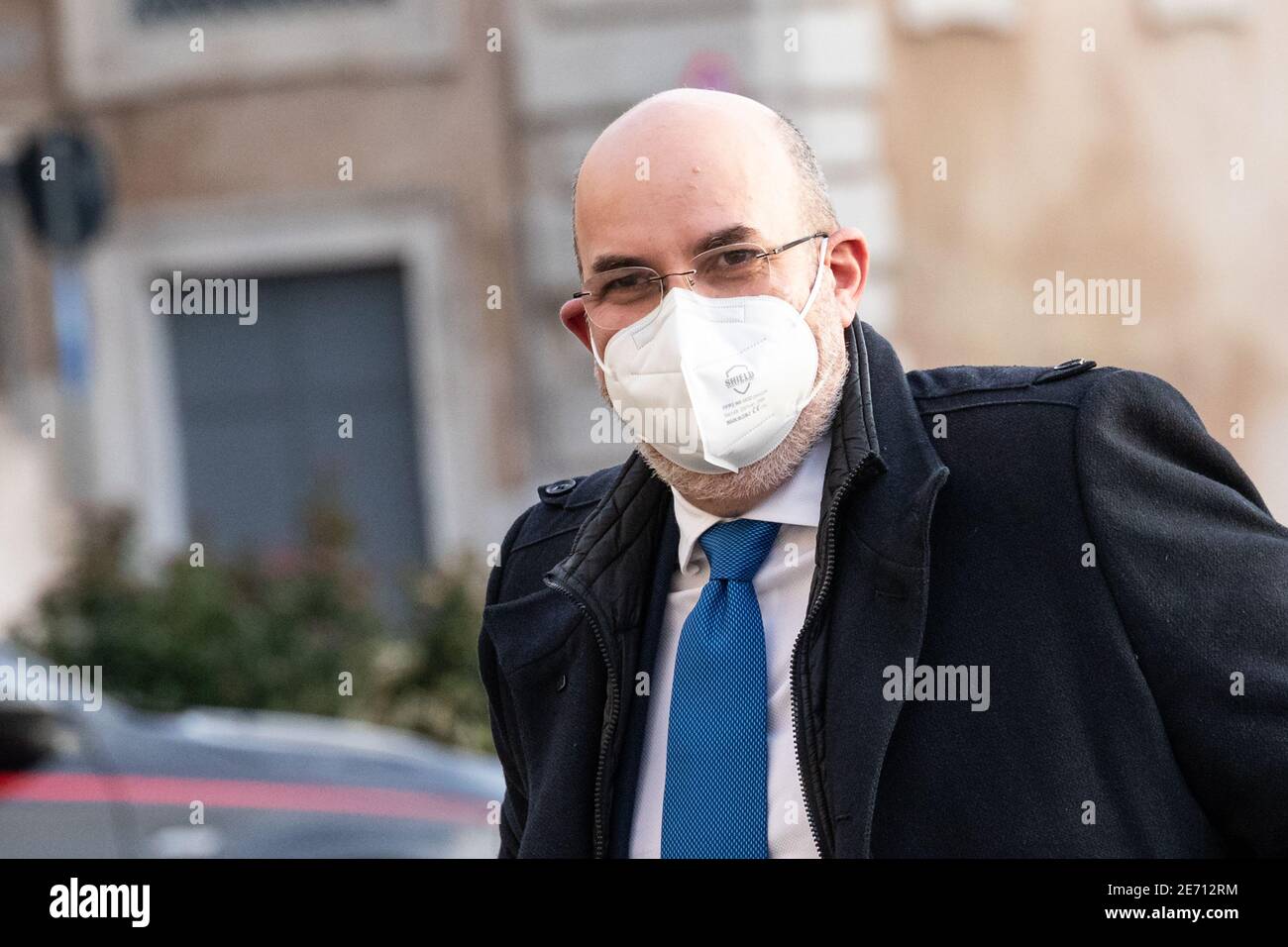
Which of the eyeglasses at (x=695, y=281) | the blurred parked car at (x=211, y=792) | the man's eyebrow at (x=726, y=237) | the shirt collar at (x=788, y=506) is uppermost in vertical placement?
the man's eyebrow at (x=726, y=237)

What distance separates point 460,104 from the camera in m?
10.4

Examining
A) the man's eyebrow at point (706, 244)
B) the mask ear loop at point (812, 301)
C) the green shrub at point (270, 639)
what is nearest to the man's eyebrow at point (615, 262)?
the man's eyebrow at point (706, 244)

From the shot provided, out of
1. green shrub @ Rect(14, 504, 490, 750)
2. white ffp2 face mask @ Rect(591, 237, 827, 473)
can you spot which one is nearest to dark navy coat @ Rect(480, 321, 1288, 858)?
white ffp2 face mask @ Rect(591, 237, 827, 473)

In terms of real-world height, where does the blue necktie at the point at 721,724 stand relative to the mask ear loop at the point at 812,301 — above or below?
below

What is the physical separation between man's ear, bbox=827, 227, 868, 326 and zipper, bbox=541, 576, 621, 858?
61cm

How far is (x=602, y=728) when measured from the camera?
8.38 feet

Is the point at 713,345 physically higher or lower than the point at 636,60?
lower

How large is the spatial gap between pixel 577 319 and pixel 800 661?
0.78m

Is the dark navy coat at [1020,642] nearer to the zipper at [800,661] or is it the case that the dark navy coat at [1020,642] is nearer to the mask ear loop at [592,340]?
the zipper at [800,661]

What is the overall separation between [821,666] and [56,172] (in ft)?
27.8

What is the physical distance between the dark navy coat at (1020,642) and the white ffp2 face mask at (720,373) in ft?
0.34

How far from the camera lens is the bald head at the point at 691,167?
2.57 m
